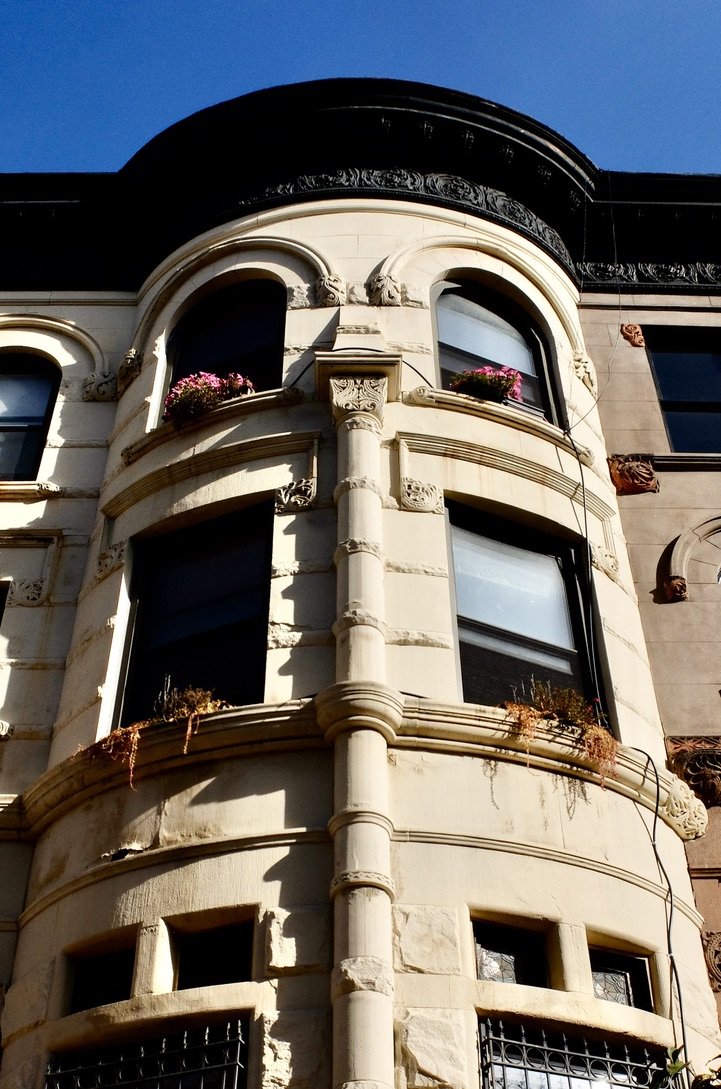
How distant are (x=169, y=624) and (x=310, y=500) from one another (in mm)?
1818

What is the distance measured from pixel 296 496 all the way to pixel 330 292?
325 centimetres

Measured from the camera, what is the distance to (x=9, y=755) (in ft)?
36.7

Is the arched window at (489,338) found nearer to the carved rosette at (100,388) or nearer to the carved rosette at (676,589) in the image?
the carved rosette at (676,589)

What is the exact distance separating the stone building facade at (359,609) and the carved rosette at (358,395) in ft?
0.12

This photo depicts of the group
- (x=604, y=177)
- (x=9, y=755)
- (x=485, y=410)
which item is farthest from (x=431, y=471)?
(x=604, y=177)

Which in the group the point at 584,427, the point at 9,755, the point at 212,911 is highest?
the point at 584,427

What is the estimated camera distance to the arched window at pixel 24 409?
1461cm

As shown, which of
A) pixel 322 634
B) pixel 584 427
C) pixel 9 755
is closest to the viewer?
pixel 322 634

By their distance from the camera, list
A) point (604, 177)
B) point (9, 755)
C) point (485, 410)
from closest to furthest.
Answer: point (9, 755), point (485, 410), point (604, 177)

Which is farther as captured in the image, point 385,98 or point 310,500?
point 385,98

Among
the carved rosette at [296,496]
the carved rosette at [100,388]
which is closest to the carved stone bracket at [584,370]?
the carved rosette at [296,496]

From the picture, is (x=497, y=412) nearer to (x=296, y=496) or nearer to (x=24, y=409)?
(x=296, y=496)

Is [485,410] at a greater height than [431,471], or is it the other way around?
[485,410]

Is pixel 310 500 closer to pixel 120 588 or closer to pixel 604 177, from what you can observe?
pixel 120 588
